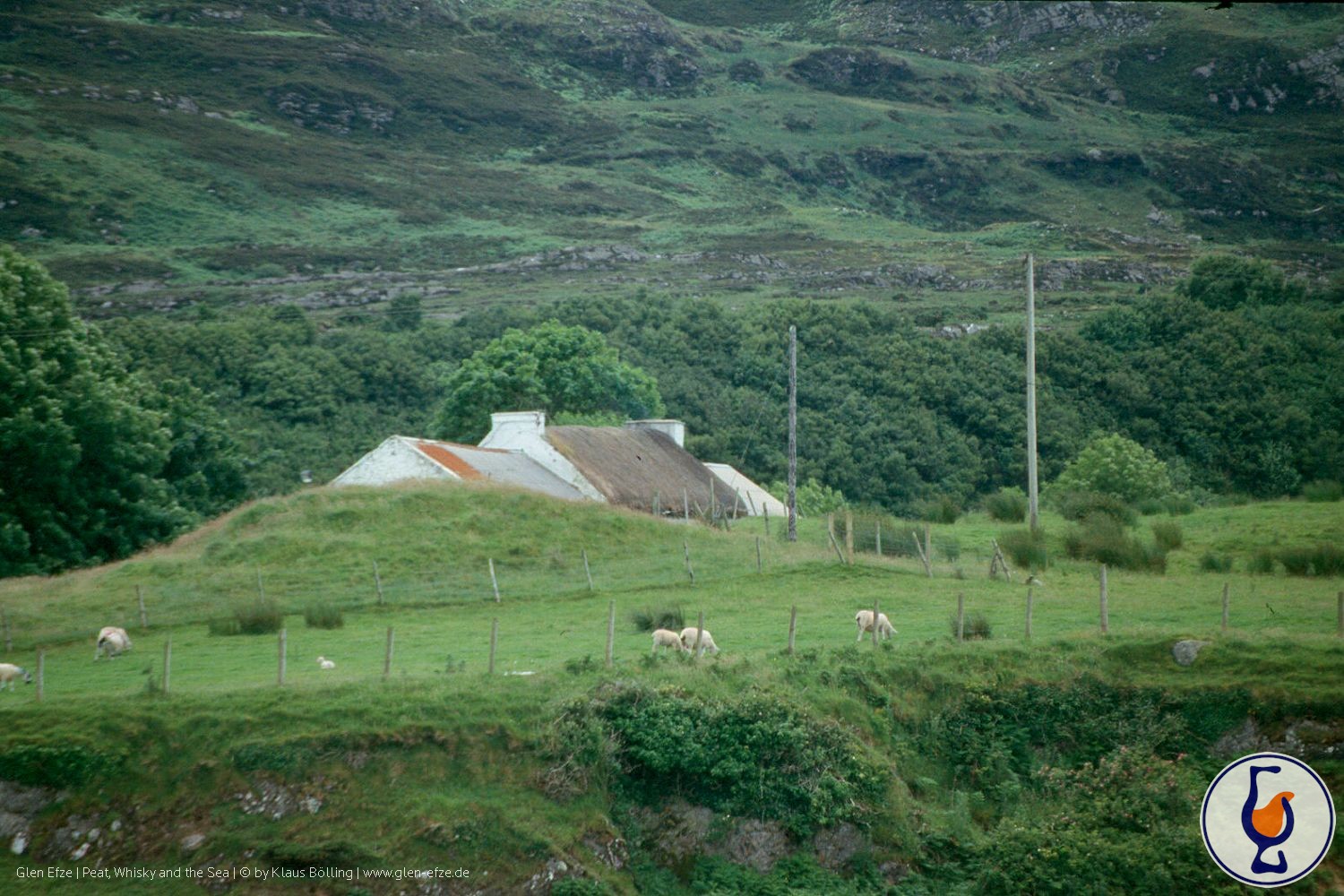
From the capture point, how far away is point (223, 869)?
19125 millimetres

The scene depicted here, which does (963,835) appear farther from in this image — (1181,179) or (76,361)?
(1181,179)

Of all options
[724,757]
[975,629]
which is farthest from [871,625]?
[724,757]

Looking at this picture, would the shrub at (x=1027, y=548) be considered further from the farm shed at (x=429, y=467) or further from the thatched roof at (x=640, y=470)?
the farm shed at (x=429, y=467)

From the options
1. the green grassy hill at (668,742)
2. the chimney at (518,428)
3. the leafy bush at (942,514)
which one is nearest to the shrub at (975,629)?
the green grassy hill at (668,742)

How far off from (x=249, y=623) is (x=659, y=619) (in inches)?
374

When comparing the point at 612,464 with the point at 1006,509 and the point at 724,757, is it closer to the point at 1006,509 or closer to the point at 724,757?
the point at 1006,509

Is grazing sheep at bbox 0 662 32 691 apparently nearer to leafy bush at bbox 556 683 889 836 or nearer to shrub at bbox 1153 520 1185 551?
leafy bush at bbox 556 683 889 836

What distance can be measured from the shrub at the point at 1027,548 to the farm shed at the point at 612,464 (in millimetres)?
15522

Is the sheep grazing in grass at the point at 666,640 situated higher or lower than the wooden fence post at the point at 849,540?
higher

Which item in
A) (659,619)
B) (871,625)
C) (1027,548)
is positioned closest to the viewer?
(871,625)

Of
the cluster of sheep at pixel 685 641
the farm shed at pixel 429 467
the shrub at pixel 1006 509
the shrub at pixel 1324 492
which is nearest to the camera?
the cluster of sheep at pixel 685 641

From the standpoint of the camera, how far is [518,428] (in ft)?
174

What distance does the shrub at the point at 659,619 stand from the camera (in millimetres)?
29375

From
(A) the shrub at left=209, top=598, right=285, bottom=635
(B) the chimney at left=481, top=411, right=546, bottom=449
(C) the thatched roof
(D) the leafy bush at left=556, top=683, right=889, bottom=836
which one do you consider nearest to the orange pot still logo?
(D) the leafy bush at left=556, top=683, right=889, bottom=836
